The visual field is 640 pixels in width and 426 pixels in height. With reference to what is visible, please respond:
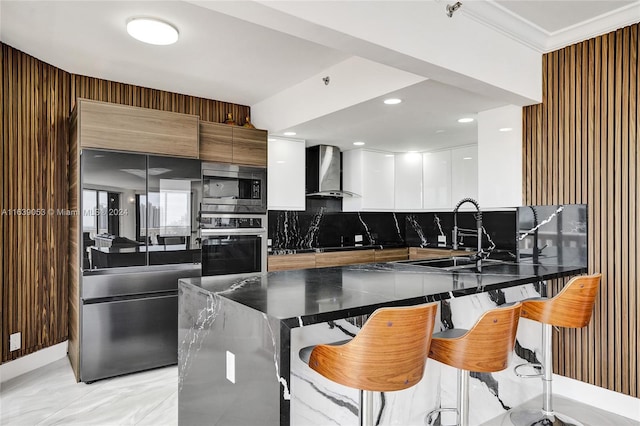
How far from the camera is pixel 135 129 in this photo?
3.33 metres

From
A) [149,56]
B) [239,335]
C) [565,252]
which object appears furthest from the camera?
[149,56]

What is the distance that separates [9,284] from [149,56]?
6.93ft

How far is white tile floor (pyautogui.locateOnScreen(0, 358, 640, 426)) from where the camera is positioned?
2572 millimetres

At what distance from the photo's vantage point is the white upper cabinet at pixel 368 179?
5.33 m

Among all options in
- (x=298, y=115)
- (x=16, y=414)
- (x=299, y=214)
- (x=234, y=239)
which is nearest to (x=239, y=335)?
(x=16, y=414)

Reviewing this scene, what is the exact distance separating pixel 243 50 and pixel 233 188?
1.39m

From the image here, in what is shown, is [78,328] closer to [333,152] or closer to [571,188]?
[333,152]

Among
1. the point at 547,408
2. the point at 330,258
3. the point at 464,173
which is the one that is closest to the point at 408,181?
the point at 464,173

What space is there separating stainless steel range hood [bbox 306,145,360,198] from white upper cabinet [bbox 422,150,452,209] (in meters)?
1.02

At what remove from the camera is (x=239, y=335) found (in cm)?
175

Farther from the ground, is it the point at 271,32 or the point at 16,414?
the point at 271,32

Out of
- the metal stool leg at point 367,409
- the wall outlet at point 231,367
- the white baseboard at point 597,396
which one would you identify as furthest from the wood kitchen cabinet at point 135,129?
the white baseboard at point 597,396

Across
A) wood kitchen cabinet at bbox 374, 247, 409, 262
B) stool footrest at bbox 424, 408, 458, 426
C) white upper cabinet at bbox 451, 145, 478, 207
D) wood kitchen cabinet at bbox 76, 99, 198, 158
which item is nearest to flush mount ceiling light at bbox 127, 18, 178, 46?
wood kitchen cabinet at bbox 76, 99, 198, 158

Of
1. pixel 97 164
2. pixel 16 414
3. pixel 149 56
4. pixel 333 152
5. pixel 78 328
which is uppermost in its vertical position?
pixel 149 56
